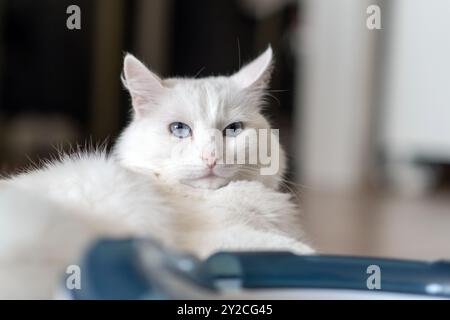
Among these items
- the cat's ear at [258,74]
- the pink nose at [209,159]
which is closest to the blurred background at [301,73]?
the cat's ear at [258,74]

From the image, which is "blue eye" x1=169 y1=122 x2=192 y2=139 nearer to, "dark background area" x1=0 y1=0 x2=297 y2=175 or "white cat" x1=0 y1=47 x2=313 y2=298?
"white cat" x1=0 y1=47 x2=313 y2=298

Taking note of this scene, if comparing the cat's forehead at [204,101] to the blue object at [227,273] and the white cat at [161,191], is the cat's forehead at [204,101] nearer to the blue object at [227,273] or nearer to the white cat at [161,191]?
the white cat at [161,191]

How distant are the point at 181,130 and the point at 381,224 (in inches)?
65.7

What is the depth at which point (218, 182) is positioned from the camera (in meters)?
0.76

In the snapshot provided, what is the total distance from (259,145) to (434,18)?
2.54 meters

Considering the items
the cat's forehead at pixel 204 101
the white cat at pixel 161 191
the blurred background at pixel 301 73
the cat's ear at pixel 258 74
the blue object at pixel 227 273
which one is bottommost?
the blue object at pixel 227 273

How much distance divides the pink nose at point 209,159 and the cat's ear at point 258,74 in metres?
0.14

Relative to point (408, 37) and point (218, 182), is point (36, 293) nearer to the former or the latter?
point (218, 182)

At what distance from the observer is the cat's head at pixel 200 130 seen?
2.49 ft

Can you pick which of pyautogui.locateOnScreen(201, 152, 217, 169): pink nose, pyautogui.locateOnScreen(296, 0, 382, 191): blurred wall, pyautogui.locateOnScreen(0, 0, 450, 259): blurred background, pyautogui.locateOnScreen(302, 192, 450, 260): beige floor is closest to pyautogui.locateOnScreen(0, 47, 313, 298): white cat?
pyautogui.locateOnScreen(201, 152, 217, 169): pink nose

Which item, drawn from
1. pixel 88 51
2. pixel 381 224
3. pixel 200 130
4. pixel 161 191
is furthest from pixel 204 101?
pixel 88 51

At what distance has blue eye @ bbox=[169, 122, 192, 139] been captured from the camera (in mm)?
787

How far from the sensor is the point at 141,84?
81cm
